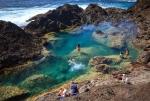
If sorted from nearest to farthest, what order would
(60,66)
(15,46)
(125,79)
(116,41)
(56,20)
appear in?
(125,79), (60,66), (15,46), (116,41), (56,20)

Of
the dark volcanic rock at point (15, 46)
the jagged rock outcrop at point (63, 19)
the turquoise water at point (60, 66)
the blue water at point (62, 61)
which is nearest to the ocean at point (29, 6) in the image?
the blue water at point (62, 61)

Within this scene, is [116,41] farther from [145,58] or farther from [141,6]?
[141,6]

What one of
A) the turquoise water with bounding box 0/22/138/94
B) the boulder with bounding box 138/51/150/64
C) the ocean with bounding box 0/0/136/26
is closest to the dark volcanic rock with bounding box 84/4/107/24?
the turquoise water with bounding box 0/22/138/94

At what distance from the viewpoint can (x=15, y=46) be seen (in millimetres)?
46344

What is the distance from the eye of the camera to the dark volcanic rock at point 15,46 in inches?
1722

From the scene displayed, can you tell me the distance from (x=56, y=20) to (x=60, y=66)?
20.6 meters

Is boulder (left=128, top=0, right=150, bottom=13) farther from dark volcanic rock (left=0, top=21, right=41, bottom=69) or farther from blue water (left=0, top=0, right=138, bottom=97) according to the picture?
dark volcanic rock (left=0, top=21, right=41, bottom=69)

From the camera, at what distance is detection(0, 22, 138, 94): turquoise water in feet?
128

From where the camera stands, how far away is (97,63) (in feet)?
140

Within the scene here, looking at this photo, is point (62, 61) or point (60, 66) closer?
point (60, 66)

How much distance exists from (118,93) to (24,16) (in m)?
47.3

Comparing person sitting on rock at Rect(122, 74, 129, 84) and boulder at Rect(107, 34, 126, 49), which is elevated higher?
boulder at Rect(107, 34, 126, 49)

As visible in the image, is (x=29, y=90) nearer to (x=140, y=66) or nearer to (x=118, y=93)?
(x=118, y=93)

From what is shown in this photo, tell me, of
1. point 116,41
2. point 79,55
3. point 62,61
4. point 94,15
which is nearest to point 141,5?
point 94,15
